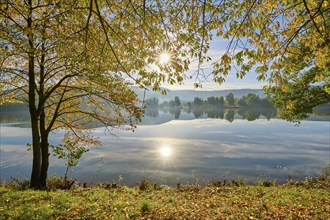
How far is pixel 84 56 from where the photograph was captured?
28.6 feet

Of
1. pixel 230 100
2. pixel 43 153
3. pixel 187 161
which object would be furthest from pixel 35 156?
pixel 230 100

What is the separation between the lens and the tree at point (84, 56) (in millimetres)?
6695

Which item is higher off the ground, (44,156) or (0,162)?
(44,156)

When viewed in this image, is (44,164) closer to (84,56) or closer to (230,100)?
(84,56)

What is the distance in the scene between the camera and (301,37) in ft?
22.6

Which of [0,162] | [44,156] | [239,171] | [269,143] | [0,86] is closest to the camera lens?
[0,86]

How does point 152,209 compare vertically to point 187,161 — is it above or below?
above

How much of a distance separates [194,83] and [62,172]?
735 inches

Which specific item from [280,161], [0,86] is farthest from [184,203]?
[280,161]

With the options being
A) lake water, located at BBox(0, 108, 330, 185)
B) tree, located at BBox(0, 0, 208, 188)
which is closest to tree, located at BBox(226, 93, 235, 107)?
lake water, located at BBox(0, 108, 330, 185)

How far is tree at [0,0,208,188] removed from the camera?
6695 mm

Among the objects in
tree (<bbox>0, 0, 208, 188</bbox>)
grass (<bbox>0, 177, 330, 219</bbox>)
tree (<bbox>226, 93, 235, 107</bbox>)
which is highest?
tree (<bbox>226, 93, 235, 107</bbox>)

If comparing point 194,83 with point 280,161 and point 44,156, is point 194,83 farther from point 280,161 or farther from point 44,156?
point 280,161

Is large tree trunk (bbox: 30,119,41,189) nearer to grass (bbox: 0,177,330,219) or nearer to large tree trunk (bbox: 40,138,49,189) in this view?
large tree trunk (bbox: 40,138,49,189)
